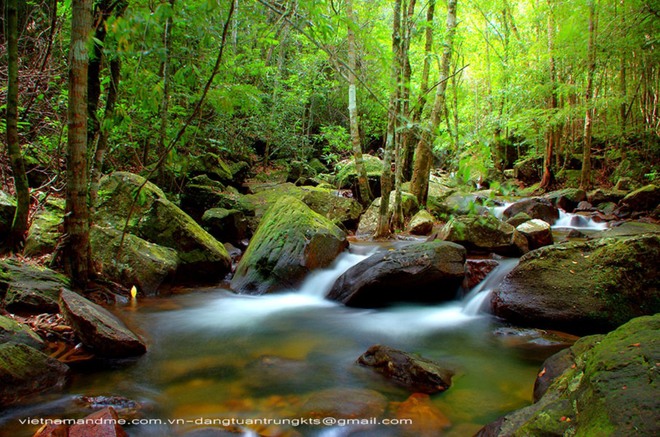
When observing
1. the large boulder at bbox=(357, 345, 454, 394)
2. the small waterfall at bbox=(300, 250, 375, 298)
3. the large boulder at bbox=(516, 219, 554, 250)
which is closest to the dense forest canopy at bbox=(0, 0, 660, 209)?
the large boulder at bbox=(516, 219, 554, 250)

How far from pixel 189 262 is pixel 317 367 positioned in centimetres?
377

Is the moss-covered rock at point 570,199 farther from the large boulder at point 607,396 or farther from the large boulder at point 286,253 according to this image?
the large boulder at point 607,396

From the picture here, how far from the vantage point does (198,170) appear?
1184cm

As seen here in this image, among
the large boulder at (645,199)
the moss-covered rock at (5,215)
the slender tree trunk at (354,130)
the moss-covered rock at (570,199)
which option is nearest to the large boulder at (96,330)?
the moss-covered rock at (5,215)

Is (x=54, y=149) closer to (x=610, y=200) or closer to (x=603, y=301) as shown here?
(x=603, y=301)

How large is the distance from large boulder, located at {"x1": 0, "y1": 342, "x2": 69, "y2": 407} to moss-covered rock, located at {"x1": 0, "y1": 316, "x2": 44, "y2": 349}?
322 millimetres

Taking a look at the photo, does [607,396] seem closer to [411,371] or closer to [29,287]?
[411,371]

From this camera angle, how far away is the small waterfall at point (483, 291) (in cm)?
563

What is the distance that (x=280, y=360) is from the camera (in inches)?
161

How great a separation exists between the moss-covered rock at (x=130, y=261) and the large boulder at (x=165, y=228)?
568 mm

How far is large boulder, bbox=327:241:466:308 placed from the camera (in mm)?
5664

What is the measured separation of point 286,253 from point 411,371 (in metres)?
3.73

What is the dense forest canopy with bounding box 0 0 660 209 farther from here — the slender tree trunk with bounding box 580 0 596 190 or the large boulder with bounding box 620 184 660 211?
the large boulder with bounding box 620 184 660 211

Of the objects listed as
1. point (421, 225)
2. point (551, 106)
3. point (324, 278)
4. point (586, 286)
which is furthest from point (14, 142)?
point (551, 106)
